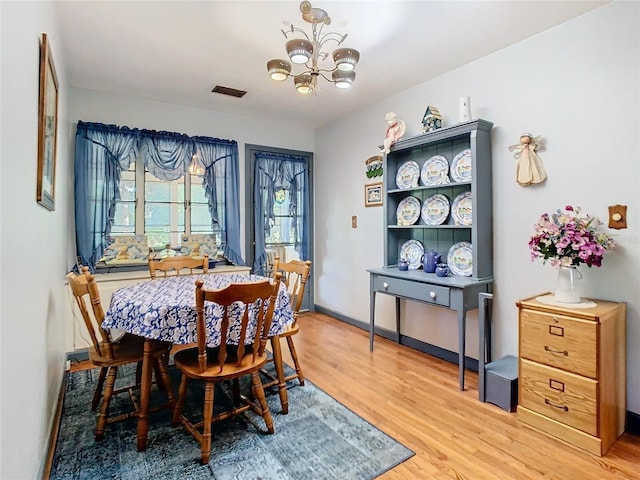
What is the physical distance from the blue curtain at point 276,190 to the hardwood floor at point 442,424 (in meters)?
1.65

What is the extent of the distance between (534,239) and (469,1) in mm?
1512

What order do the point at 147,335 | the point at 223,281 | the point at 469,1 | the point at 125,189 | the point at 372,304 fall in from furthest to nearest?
the point at 125,189
the point at 372,304
the point at 223,281
the point at 469,1
the point at 147,335

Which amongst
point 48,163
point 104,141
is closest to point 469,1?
point 48,163

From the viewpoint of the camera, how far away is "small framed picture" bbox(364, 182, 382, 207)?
402 cm

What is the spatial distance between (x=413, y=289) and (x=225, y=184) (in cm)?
250

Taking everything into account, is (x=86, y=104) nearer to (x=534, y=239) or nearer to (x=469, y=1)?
(x=469, y=1)

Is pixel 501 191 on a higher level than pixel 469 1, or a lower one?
lower

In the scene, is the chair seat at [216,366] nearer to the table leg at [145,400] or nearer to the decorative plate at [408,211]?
the table leg at [145,400]

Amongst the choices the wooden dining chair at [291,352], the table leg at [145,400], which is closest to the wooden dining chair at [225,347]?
the table leg at [145,400]

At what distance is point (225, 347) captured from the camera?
191 cm

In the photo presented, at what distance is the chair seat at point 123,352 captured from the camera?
2.13 meters

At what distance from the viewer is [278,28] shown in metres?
2.48

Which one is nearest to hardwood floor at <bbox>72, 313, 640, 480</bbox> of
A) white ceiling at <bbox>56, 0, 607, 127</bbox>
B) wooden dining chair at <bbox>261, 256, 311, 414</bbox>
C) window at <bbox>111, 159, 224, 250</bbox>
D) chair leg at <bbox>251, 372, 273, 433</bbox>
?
wooden dining chair at <bbox>261, 256, 311, 414</bbox>

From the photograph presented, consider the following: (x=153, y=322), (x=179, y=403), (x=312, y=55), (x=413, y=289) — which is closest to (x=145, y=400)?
(x=179, y=403)
